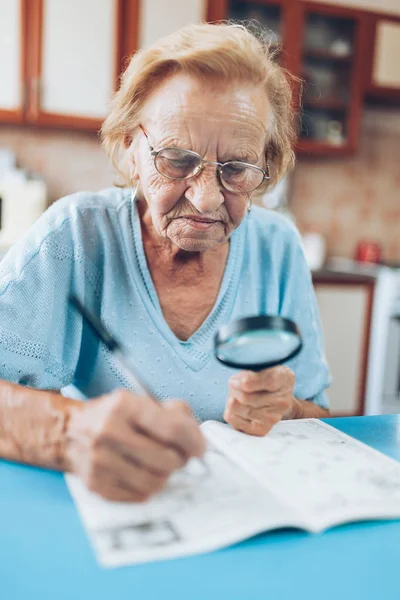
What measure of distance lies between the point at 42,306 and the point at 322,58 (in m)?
2.91

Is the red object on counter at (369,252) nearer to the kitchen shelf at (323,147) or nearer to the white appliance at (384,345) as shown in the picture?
the white appliance at (384,345)

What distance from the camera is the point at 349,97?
3473 millimetres

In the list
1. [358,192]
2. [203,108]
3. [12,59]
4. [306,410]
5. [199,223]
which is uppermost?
[12,59]

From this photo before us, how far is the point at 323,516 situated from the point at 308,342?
70 centimetres

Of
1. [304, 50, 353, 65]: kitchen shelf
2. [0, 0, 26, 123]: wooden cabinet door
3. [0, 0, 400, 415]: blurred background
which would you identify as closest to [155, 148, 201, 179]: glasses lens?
[0, 0, 400, 415]: blurred background

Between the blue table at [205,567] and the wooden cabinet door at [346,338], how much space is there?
2507 mm

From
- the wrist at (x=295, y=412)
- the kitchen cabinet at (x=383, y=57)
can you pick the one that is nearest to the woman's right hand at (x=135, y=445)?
the wrist at (x=295, y=412)

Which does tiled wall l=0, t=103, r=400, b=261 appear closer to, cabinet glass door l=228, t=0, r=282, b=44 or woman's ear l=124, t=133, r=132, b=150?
cabinet glass door l=228, t=0, r=282, b=44

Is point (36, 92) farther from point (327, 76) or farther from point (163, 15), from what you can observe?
point (327, 76)

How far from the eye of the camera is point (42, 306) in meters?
1.08

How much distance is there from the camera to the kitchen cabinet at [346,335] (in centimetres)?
314

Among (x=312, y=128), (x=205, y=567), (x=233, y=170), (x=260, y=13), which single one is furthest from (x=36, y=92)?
(x=205, y=567)

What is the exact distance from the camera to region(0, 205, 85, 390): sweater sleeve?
103cm

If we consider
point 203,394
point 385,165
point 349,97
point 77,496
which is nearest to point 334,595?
point 77,496
